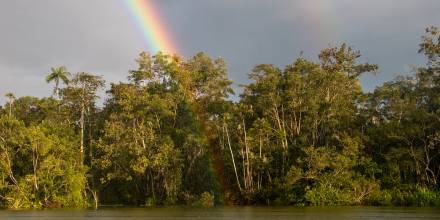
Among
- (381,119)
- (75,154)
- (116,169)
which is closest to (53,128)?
(75,154)

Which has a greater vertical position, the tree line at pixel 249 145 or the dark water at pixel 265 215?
the tree line at pixel 249 145

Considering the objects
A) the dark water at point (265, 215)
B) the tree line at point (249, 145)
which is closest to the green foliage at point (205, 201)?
the tree line at point (249, 145)

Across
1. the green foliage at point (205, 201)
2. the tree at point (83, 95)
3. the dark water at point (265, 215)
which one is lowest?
the dark water at point (265, 215)

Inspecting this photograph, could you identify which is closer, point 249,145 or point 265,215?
point 265,215

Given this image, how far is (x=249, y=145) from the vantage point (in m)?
62.2

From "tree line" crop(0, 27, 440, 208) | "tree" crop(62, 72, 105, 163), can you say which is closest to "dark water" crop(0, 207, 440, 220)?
"tree line" crop(0, 27, 440, 208)

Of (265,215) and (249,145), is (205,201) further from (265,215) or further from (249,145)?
(265,215)

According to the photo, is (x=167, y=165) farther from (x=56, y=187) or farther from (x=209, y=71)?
(x=209, y=71)

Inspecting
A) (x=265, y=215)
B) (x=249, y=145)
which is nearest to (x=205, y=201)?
(x=249, y=145)

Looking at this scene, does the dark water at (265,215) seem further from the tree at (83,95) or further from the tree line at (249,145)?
the tree at (83,95)

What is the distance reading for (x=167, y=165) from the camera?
63812 mm

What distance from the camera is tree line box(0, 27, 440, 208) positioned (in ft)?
191

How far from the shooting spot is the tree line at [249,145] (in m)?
58.2

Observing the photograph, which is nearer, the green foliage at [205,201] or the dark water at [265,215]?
the dark water at [265,215]
